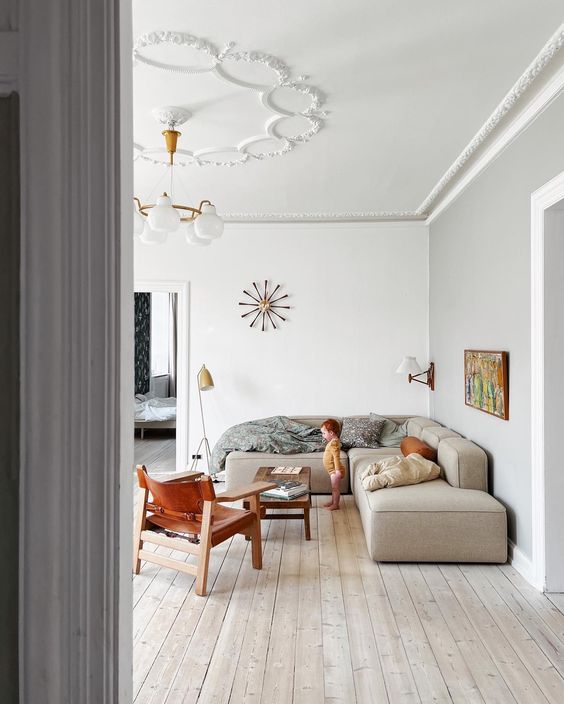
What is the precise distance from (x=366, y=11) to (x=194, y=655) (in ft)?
9.77

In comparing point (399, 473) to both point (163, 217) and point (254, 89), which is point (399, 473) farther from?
point (254, 89)

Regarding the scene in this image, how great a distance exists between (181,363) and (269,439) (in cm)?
153

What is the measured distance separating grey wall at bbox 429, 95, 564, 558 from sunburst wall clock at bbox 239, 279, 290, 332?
1.96 meters

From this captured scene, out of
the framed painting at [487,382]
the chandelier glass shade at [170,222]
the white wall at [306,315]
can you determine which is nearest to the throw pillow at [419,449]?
the framed painting at [487,382]

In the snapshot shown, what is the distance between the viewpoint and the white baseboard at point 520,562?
11.0 feet

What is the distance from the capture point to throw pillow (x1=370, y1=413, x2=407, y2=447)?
5.84 meters

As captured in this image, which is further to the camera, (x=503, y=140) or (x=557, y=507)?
(x=503, y=140)

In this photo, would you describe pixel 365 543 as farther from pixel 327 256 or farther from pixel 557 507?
pixel 327 256

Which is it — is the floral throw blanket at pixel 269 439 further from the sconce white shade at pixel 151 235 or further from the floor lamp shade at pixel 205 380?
the sconce white shade at pixel 151 235

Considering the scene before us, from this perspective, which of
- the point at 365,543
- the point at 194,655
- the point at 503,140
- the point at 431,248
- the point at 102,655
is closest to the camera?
the point at 102,655

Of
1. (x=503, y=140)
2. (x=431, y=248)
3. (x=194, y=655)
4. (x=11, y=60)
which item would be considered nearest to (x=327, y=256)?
(x=431, y=248)

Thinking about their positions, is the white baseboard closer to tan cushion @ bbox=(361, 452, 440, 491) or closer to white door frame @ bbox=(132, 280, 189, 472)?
tan cushion @ bbox=(361, 452, 440, 491)

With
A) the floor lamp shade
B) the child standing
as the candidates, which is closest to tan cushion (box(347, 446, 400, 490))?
the child standing

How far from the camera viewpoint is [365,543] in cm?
407
